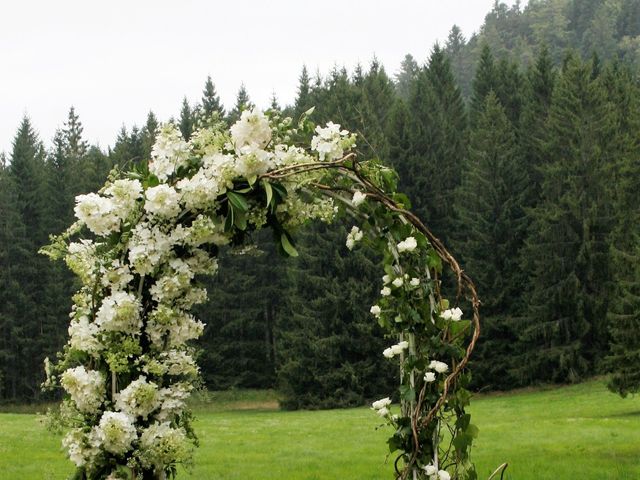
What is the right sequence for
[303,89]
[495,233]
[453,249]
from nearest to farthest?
1. [495,233]
2. [453,249]
3. [303,89]

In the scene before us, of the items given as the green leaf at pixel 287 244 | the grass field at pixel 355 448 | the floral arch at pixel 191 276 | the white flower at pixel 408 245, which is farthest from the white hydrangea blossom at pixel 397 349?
the grass field at pixel 355 448

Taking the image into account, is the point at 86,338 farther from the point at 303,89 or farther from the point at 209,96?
the point at 209,96

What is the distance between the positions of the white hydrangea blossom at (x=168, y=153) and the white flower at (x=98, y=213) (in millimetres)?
348

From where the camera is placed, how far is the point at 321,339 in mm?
31672

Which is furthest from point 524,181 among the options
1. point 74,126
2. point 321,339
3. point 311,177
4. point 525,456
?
point 74,126

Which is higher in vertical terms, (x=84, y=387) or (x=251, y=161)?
(x=251, y=161)

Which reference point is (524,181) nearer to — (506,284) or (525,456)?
(506,284)

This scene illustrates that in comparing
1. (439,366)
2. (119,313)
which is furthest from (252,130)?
(439,366)

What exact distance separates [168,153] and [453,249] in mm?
32127

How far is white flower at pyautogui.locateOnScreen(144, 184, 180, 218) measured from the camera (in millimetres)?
3979

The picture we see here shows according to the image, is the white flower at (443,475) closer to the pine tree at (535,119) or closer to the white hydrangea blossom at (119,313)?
the white hydrangea blossom at (119,313)

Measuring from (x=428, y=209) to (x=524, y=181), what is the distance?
187 inches

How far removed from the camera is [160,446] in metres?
3.88

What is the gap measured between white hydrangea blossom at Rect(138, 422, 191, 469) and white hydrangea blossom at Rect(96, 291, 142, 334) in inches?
20.7
